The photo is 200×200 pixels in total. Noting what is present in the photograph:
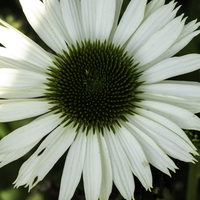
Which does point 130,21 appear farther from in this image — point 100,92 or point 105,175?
point 105,175

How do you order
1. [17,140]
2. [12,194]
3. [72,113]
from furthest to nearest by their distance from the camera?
[12,194]
[72,113]
[17,140]

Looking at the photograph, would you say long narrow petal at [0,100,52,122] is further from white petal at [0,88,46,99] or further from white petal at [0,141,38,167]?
white petal at [0,141,38,167]

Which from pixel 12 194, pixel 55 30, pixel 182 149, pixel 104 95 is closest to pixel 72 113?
pixel 104 95

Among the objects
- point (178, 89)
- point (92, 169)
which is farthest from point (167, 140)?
point (92, 169)

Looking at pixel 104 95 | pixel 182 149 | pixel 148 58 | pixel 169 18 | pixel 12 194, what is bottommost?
pixel 12 194

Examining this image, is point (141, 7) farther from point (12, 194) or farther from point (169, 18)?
point (12, 194)

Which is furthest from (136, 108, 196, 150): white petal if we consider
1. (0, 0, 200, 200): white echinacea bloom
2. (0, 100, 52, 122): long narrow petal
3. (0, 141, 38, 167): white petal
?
(0, 141, 38, 167): white petal
